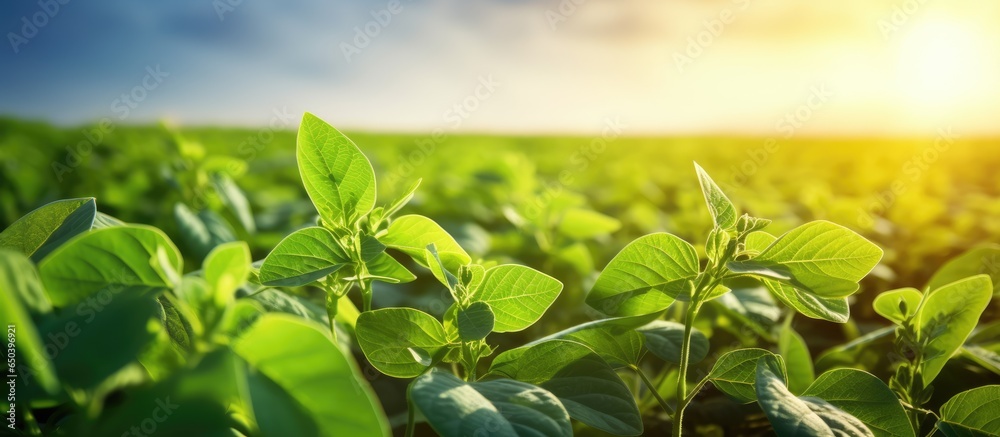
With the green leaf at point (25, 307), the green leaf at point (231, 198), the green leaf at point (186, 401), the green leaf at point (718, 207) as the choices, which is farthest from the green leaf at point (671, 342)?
the green leaf at point (231, 198)

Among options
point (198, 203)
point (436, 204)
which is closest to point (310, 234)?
point (198, 203)

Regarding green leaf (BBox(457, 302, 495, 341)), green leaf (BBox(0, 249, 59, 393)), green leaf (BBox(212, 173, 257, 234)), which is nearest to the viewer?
green leaf (BBox(0, 249, 59, 393))

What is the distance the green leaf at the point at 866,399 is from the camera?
2.68 ft

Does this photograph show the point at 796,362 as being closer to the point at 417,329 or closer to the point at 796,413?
the point at 796,413

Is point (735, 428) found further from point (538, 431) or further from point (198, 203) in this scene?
point (198, 203)

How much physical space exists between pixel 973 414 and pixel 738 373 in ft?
1.26

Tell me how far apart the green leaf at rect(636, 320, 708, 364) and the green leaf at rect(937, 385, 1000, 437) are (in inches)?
15.2

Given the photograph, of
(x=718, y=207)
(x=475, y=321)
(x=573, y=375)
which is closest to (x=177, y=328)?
(x=475, y=321)

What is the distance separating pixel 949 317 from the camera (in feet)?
3.14

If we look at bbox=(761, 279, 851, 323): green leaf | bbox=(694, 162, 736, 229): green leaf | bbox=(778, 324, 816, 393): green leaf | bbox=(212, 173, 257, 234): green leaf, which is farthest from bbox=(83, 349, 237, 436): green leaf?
bbox=(212, 173, 257, 234): green leaf

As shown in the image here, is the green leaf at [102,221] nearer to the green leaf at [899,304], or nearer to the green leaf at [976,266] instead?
the green leaf at [899,304]

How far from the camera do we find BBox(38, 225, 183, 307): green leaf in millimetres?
601

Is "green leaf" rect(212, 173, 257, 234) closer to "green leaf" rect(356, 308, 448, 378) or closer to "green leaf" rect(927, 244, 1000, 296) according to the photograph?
"green leaf" rect(356, 308, 448, 378)

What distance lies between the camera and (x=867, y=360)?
1.39m
